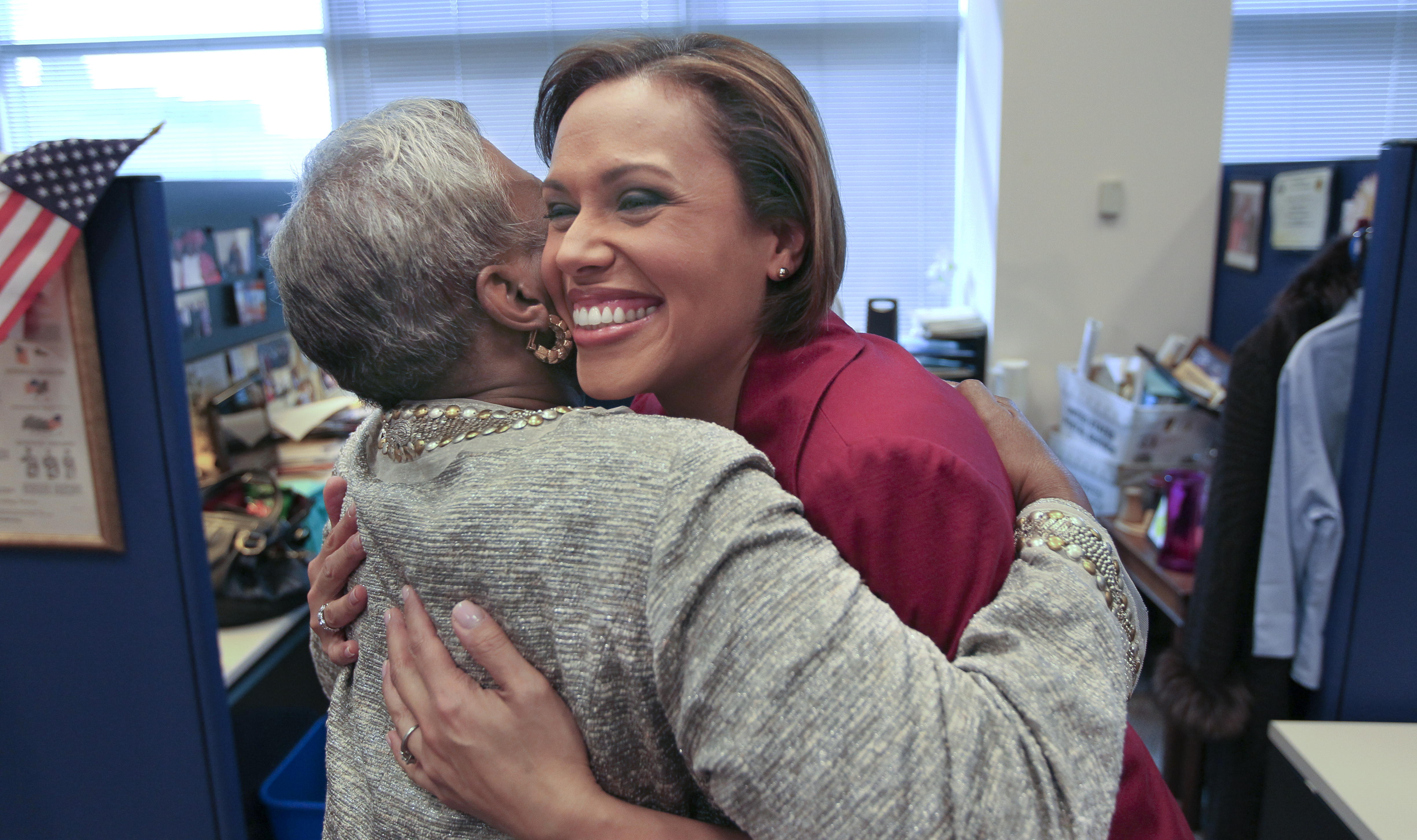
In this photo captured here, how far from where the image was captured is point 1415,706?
59.8 inches

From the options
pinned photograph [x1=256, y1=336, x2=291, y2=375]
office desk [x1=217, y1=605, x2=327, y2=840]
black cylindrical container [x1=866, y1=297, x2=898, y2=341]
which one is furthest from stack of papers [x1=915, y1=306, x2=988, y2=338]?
office desk [x1=217, y1=605, x2=327, y2=840]

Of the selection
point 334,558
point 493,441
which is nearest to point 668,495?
point 493,441

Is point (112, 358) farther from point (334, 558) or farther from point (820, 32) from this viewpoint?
point (820, 32)

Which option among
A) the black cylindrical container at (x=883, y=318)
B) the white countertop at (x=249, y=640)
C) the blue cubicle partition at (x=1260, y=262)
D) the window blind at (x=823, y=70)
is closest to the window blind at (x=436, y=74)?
the window blind at (x=823, y=70)

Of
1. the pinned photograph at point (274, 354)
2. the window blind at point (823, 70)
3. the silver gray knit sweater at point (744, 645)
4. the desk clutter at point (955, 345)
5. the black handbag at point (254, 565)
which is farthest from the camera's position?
the window blind at point (823, 70)

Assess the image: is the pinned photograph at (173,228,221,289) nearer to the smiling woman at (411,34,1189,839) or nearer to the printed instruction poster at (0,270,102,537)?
the printed instruction poster at (0,270,102,537)

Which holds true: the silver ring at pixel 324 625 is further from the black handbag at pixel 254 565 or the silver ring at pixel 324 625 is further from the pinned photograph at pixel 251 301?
the pinned photograph at pixel 251 301

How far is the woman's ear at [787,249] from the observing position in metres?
0.87

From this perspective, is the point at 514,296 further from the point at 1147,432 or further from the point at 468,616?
the point at 1147,432

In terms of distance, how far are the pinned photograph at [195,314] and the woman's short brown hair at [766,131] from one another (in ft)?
5.87

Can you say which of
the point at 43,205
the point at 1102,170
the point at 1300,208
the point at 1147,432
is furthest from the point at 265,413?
the point at 1300,208

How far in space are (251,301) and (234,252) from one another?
151mm

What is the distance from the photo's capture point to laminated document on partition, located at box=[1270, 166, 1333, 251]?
2480 mm

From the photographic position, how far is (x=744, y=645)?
583 millimetres
